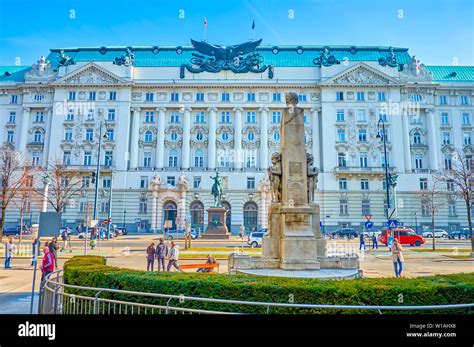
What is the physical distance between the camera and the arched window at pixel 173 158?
62.4m

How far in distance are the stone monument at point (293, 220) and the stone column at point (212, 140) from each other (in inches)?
1896

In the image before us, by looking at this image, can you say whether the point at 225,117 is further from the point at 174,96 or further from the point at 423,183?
the point at 423,183

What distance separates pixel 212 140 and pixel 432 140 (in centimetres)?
3986

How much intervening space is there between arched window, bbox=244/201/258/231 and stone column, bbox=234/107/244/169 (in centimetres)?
719

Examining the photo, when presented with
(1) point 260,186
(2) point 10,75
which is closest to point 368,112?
(1) point 260,186

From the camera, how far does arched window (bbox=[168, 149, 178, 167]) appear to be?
62438 mm

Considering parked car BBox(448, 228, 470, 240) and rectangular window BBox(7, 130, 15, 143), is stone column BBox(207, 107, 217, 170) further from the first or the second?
parked car BBox(448, 228, 470, 240)

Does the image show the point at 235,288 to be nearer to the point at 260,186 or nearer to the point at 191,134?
the point at 260,186

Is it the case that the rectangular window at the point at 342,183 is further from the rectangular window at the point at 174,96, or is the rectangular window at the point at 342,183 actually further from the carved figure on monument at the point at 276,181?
the carved figure on monument at the point at 276,181

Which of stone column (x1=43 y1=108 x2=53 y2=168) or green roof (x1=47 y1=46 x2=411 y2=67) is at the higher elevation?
green roof (x1=47 y1=46 x2=411 y2=67)

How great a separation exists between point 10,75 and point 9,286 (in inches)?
2723

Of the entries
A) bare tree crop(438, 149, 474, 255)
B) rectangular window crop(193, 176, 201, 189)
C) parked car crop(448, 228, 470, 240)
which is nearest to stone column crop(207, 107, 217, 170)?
rectangular window crop(193, 176, 201, 189)

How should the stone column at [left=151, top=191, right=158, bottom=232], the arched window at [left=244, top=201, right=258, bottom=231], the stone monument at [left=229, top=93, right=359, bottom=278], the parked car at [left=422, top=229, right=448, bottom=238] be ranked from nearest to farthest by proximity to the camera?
the stone monument at [left=229, top=93, right=359, bottom=278] < the parked car at [left=422, top=229, right=448, bottom=238] < the stone column at [left=151, top=191, right=158, bottom=232] < the arched window at [left=244, top=201, right=258, bottom=231]

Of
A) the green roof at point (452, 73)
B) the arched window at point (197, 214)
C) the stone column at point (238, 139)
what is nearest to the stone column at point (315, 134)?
the stone column at point (238, 139)
